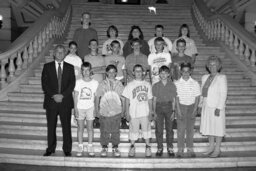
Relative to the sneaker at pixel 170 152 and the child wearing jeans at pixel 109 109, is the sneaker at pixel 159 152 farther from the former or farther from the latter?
the child wearing jeans at pixel 109 109

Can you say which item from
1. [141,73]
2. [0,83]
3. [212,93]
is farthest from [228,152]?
[0,83]

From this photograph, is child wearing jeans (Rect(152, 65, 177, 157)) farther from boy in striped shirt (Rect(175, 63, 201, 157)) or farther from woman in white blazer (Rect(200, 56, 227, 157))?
woman in white blazer (Rect(200, 56, 227, 157))

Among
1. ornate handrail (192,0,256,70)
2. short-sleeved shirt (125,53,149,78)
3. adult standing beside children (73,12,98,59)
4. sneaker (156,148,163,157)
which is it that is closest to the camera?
sneaker (156,148,163,157)

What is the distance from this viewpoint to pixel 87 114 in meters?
5.83

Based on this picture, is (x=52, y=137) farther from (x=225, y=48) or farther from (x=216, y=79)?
(x=225, y=48)

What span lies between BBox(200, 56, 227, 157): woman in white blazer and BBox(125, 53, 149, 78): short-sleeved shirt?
116 cm

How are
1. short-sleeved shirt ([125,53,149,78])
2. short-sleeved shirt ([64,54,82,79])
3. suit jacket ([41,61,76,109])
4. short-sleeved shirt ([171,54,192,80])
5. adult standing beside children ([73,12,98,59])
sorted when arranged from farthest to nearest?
adult standing beside children ([73,12,98,59]), short-sleeved shirt ([64,54,82,79]), short-sleeved shirt ([171,54,192,80]), short-sleeved shirt ([125,53,149,78]), suit jacket ([41,61,76,109])

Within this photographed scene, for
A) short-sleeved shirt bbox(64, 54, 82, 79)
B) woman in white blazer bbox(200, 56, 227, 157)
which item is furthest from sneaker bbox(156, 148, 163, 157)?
short-sleeved shirt bbox(64, 54, 82, 79)

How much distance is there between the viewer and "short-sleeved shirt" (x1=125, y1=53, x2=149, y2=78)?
6.29m

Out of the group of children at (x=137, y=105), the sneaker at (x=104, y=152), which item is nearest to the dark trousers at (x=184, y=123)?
the group of children at (x=137, y=105)

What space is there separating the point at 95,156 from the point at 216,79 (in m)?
2.47

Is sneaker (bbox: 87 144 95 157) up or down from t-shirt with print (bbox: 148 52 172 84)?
down

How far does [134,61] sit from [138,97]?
0.85 metres

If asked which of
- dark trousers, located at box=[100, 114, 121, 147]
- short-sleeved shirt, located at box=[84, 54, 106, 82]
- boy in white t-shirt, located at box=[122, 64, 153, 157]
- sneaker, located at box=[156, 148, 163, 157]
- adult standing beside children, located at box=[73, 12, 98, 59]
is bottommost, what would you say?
sneaker, located at box=[156, 148, 163, 157]
